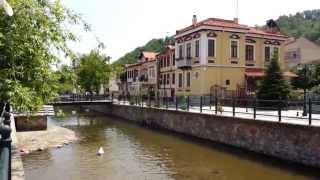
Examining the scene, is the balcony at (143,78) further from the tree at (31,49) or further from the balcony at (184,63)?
the tree at (31,49)

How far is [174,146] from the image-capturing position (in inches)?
957

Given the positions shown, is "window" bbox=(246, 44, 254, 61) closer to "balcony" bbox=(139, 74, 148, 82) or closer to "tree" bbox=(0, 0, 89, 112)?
"balcony" bbox=(139, 74, 148, 82)

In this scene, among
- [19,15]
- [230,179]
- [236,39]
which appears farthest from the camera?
[236,39]

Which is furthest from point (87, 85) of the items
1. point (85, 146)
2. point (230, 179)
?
point (230, 179)

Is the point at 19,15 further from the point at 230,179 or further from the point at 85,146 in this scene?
the point at 85,146

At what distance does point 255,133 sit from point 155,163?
483 centimetres

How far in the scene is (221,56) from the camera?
42.1m

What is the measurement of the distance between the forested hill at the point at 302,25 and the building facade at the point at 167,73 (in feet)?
140

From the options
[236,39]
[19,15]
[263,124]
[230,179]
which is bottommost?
[230,179]

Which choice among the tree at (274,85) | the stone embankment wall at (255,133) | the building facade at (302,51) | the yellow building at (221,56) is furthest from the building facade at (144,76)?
the stone embankment wall at (255,133)

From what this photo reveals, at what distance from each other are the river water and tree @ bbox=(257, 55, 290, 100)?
29.3 ft

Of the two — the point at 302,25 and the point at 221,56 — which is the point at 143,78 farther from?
the point at 302,25

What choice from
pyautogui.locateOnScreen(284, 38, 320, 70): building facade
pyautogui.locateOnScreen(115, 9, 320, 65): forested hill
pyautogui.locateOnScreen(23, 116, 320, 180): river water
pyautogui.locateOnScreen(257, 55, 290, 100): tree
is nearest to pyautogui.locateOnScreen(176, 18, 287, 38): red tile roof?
pyautogui.locateOnScreen(257, 55, 290, 100): tree

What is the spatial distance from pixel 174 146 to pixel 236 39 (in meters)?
20.9
